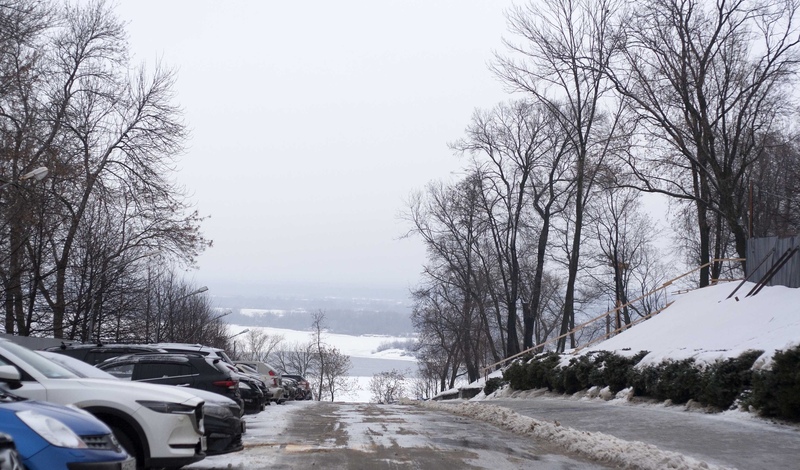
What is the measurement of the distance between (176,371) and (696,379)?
10.1 meters

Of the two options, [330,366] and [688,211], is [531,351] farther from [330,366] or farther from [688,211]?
[330,366]

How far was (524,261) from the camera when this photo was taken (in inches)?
2173

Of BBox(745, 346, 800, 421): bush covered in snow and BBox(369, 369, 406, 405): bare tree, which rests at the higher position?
BBox(745, 346, 800, 421): bush covered in snow

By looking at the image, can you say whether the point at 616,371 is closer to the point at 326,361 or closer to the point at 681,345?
the point at 681,345

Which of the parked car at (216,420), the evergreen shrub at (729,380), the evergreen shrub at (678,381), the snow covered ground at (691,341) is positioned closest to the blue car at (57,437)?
the parked car at (216,420)

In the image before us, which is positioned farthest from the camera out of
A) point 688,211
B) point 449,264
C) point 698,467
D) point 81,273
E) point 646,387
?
point 449,264

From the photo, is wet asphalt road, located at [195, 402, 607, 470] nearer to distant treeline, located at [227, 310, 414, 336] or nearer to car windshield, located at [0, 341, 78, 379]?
car windshield, located at [0, 341, 78, 379]

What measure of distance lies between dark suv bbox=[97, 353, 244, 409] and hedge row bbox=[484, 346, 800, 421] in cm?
880

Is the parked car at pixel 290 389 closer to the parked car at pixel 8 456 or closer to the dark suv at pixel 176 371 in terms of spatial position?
the dark suv at pixel 176 371

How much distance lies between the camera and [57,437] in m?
5.65

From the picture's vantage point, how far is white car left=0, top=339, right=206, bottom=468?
327 inches

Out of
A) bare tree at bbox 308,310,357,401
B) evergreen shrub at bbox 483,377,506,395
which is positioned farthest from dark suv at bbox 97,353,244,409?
bare tree at bbox 308,310,357,401

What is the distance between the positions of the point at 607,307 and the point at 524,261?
15.4 meters

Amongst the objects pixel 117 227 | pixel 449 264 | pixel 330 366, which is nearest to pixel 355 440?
pixel 117 227
